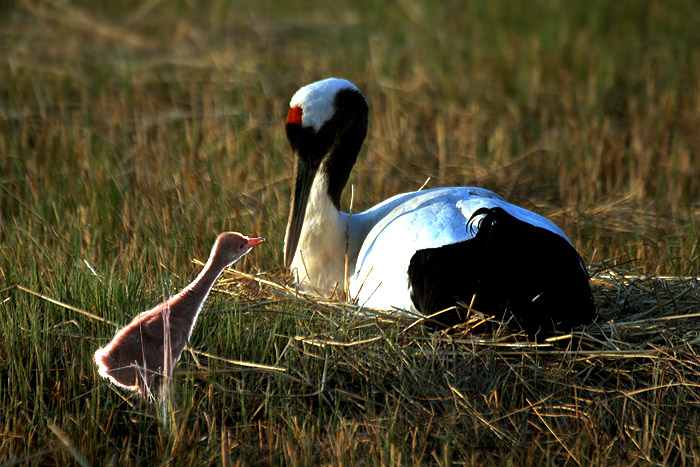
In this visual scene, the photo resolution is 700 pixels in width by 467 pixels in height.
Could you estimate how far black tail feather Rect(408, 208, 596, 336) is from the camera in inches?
144

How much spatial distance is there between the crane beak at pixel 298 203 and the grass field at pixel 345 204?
0.17m

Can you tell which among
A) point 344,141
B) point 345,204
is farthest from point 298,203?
point 345,204

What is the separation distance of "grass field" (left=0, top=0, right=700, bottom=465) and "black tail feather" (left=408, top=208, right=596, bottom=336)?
0.35 feet

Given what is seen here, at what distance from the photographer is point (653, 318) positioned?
3871 millimetres

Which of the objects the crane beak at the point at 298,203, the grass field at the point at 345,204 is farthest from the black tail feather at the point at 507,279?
the crane beak at the point at 298,203

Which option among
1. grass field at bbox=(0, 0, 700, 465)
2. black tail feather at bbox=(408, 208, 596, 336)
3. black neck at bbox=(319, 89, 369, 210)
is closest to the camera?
grass field at bbox=(0, 0, 700, 465)

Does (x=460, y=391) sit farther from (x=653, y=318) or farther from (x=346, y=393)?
(x=653, y=318)

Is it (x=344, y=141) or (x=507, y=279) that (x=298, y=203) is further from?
(x=507, y=279)

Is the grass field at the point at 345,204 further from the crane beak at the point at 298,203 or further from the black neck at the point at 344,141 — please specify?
the black neck at the point at 344,141

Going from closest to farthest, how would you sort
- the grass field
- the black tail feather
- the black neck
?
the grass field
the black tail feather
the black neck

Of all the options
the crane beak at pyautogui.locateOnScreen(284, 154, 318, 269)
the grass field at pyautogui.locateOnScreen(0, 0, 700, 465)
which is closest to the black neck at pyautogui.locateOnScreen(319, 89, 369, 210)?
the crane beak at pyautogui.locateOnScreen(284, 154, 318, 269)

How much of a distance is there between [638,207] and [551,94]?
2.20 m

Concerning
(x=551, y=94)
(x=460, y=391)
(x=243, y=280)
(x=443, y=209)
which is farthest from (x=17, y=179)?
(x=551, y=94)

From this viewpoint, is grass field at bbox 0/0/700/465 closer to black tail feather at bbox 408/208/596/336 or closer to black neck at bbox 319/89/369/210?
black tail feather at bbox 408/208/596/336
